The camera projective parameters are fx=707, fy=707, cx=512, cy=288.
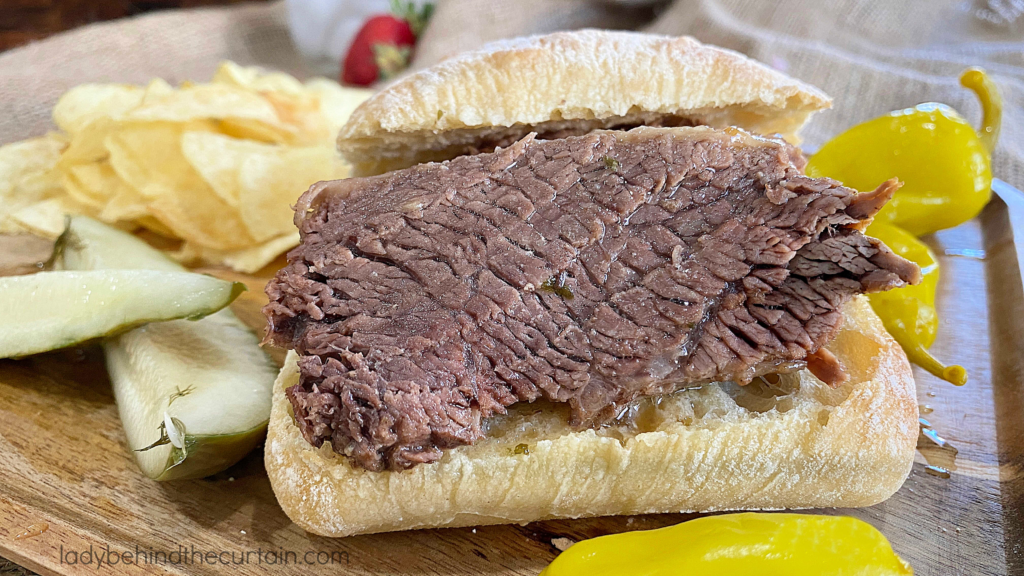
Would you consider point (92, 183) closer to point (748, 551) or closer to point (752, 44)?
point (748, 551)

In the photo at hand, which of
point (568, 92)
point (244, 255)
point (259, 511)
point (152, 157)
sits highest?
point (568, 92)

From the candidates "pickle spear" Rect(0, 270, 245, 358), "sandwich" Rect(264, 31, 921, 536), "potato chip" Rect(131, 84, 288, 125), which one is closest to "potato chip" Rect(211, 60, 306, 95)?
"potato chip" Rect(131, 84, 288, 125)

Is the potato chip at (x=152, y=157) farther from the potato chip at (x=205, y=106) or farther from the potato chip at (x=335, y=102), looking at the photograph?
the potato chip at (x=335, y=102)

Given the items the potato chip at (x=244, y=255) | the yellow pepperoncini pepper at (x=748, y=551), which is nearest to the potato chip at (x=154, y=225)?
the potato chip at (x=244, y=255)

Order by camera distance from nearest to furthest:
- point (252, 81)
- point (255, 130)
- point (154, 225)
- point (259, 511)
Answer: point (259, 511)
point (154, 225)
point (255, 130)
point (252, 81)

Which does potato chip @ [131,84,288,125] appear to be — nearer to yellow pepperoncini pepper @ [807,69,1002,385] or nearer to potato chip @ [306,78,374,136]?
potato chip @ [306,78,374,136]

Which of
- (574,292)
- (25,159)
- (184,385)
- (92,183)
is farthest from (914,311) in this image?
(25,159)
